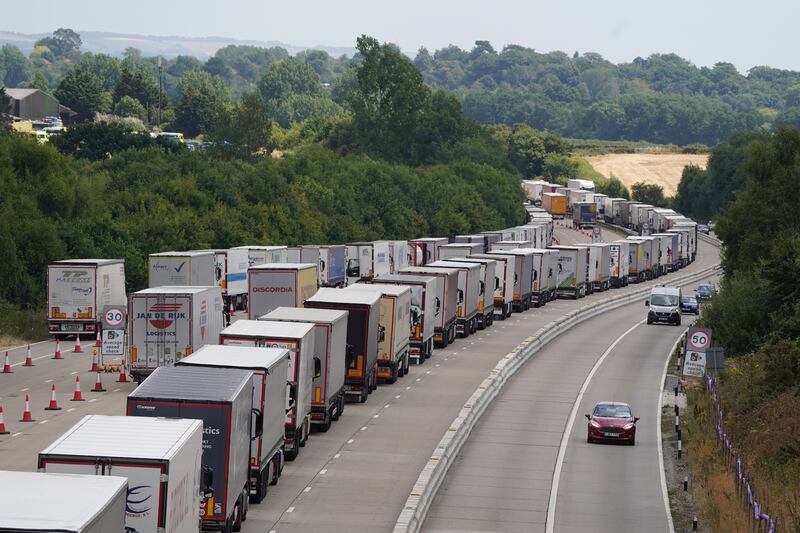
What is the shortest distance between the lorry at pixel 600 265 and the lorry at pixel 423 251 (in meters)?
10.3

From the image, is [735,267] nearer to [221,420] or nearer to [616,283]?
[616,283]

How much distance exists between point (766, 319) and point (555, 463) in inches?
741

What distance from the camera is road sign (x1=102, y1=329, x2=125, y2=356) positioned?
47844mm

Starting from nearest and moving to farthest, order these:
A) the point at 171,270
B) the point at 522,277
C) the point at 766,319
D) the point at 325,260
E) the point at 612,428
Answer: the point at 612,428
the point at 766,319
the point at 171,270
the point at 522,277
the point at 325,260

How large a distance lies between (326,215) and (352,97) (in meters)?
55.9

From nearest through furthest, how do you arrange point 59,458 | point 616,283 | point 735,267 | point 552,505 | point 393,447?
point 59,458
point 552,505
point 393,447
point 735,267
point 616,283

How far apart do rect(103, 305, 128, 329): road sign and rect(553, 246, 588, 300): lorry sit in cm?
4572

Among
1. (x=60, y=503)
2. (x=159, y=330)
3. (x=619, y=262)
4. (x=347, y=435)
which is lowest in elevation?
(x=347, y=435)

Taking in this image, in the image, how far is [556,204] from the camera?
176375 millimetres

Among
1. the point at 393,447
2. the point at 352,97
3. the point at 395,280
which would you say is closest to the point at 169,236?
the point at 395,280

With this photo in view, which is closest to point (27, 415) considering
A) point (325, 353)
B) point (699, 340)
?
point (325, 353)

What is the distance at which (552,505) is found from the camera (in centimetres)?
3256

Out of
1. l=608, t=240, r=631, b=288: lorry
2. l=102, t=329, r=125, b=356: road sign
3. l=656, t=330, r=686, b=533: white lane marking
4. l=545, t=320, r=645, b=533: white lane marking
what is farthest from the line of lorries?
l=656, t=330, r=686, b=533: white lane marking

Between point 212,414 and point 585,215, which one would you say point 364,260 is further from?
point 585,215
